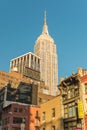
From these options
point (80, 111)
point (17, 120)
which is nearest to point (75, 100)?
point (80, 111)

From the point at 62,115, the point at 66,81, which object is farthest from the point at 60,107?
the point at 66,81

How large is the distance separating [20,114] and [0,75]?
277ft

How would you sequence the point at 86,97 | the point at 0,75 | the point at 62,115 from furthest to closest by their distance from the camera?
the point at 0,75
the point at 62,115
the point at 86,97

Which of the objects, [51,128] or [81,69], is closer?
[81,69]

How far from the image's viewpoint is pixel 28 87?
104 meters

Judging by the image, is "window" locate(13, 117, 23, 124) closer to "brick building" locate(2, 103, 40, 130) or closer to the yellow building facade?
"brick building" locate(2, 103, 40, 130)

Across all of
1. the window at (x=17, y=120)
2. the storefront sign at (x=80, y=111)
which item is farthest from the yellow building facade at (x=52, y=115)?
the window at (x=17, y=120)

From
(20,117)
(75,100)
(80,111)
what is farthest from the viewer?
(20,117)

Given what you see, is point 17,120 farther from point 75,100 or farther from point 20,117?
point 75,100

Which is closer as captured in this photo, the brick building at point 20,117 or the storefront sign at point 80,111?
the storefront sign at point 80,111

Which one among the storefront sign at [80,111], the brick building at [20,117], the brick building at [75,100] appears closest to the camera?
the storefront sign at [80,111]

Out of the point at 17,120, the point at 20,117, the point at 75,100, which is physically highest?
the point at 75,100

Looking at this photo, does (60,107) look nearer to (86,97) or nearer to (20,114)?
(86,97)

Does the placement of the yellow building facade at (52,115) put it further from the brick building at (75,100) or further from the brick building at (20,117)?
the brick building at (20,117)
